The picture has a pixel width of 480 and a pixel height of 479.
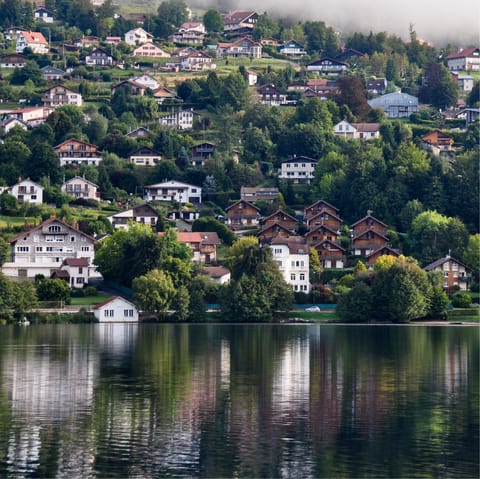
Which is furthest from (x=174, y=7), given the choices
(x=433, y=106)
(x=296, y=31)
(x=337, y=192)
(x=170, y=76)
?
(x=337, y=192)

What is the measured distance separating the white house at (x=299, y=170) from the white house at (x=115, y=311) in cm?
3917

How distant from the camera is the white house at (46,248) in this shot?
94.5m

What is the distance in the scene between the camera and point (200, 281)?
3423 inches

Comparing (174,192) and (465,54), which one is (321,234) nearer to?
(174,192)

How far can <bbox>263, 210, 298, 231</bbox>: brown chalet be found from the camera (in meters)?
107

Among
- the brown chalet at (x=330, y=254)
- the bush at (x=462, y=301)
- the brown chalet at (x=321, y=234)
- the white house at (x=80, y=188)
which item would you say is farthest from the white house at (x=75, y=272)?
the bush at (x=462, y=301)

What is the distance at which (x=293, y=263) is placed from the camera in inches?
3819

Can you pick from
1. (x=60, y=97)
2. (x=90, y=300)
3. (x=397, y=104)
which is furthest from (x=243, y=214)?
(x=397, y=104)

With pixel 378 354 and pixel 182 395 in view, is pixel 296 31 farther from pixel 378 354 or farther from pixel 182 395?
pixel 182 395

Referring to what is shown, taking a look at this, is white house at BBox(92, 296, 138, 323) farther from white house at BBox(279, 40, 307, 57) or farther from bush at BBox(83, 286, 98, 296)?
white house at BBox(279, 40, 307, 57)

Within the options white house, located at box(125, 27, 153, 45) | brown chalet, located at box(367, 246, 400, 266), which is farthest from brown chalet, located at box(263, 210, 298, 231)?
white house, located at box(125, 27, 153, 45)

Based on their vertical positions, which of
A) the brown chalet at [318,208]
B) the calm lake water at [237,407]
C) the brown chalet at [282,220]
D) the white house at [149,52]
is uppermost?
the white house at [149,52]

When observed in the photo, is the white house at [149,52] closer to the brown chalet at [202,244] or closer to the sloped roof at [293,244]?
the brown chalet at [202,244]

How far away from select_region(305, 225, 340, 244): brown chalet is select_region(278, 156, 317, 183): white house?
52.9ft
